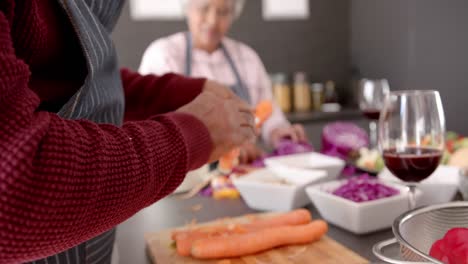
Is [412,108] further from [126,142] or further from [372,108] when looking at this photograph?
[372,108]

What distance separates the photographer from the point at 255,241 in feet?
2.84

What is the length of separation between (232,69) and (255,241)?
2007 mm

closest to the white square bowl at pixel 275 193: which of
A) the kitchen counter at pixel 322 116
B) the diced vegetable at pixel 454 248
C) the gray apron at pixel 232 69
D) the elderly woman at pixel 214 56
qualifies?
the diced vegetable at pixel 454 248

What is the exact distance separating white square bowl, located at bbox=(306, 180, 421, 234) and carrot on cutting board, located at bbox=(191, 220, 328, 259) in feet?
0.22

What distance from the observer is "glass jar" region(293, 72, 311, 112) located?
3.58 meters

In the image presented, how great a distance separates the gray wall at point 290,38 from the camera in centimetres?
339

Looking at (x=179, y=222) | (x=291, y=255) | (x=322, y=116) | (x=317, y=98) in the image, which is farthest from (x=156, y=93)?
(x=317, y=98)

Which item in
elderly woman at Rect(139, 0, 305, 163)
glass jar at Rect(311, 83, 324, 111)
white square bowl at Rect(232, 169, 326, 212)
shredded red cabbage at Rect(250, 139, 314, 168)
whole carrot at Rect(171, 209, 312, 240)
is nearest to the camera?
whole carrot at Rect(171, 209, 312, 240)

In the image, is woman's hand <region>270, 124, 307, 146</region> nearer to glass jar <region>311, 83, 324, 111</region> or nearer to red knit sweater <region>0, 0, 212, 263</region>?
red knit sweater <region>0, 0, 212, 263</region>

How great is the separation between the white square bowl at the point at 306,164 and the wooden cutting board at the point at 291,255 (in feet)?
1.15

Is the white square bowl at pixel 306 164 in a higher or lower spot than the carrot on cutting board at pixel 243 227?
higher

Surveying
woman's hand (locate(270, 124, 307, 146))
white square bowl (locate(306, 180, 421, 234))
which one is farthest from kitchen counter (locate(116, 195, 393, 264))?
woman's hand (locate(270, 124, 307, 146))

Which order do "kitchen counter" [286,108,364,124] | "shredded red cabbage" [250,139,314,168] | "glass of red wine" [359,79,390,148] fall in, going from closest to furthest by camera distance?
"shredded red cabbage" [250,139,314,168], "glass of red wine" [359,79,390,148], "kitchen counter" [286,108,364,124]

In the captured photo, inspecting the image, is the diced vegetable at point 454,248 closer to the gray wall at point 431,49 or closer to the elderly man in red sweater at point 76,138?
the elderly man in red sweater at point 76,138
